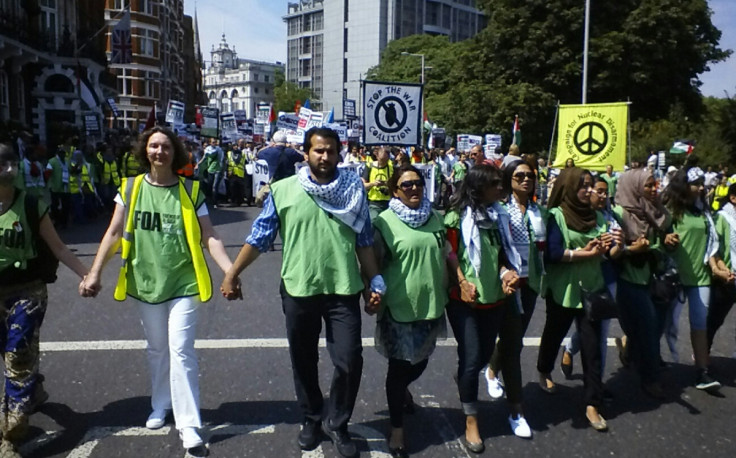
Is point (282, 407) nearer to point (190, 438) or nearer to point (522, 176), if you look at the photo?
point (190, 438)

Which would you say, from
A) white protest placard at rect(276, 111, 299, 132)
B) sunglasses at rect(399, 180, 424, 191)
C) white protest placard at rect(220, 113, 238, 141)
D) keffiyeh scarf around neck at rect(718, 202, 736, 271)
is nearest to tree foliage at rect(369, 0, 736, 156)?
white protest placard at rect(220, 113, 238, 141)

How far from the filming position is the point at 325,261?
14.0 feet

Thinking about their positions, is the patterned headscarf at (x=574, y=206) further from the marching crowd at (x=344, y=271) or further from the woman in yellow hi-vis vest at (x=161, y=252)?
the woman in yellow hi-vis vest at (x=161, y=252)

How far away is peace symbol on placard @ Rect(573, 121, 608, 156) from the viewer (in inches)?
376

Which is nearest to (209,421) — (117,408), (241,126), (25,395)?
(117,408)

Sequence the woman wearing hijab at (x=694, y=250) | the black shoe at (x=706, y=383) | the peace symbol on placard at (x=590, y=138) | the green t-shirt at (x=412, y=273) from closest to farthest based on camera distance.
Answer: the green t-shirt at (x=412, y=273)
the black shoe at (x=706, y=383)
the woman wearing hijab at (x=694, y=250)
the peace symbol on placard at (x=590, y=138)

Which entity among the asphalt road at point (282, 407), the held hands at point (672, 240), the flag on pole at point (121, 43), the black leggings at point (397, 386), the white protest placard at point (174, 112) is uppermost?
the flag on pole at point (121, 43)

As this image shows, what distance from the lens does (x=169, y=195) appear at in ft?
15.0

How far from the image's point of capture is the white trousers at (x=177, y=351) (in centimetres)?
435

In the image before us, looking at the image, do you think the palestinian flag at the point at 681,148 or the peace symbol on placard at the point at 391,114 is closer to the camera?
the peace symbol on placard at the point at 391,114

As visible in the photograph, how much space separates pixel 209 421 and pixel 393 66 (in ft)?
244

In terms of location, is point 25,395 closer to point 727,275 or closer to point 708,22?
point 727,275

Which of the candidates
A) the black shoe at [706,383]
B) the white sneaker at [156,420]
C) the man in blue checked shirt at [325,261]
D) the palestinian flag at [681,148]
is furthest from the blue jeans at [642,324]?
the palestinian flag at [681,148]

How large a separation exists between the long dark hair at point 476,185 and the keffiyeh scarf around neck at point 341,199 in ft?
2.25
